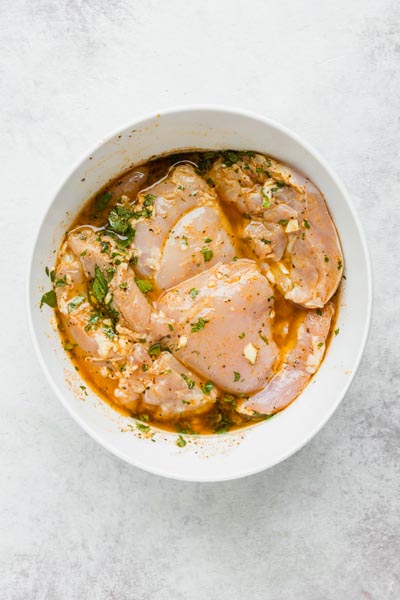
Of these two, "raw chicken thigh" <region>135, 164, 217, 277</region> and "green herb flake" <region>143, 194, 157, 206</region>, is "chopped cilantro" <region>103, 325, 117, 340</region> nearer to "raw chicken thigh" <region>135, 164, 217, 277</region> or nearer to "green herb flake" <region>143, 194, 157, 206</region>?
"raw chicken thigh" <region>135, 164, 217, 277</region>

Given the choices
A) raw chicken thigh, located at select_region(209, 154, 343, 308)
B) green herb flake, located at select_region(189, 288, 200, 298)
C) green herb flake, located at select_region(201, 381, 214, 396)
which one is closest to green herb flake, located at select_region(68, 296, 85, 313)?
green herb flake, located at select_region(189, 288, 200, 298)

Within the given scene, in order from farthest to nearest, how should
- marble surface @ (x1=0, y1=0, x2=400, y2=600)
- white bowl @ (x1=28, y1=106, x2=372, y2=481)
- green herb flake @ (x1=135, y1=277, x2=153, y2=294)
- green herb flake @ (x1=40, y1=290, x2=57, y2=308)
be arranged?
marble surface @ (x1=0, y1=0, x2=400, y2=600) < green herb flake @ (x1=135, y1=277, x2=153, y2=294) < green herb flake @ (x1=40, y1=290, x2=57, y2=308) < white bowl @ (x1=28, y1=106, x2=372, y2=481)

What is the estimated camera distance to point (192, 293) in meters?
2.84

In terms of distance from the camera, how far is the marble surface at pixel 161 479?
304 centimetres

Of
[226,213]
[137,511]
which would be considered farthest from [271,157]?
[137,511]

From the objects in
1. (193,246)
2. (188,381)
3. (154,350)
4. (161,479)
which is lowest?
(161,479)

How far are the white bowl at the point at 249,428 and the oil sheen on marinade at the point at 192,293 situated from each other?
47mm

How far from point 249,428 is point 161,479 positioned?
1.77 ft

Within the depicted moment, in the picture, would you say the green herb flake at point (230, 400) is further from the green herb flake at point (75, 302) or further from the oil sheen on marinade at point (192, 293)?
the green herb flake at point (75, 302)

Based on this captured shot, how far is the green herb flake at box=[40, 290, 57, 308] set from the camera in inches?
109

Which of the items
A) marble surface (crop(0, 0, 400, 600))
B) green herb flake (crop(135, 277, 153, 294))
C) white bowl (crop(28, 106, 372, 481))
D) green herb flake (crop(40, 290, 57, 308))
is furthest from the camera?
marble surface (crop(0, 0, 400, 600))

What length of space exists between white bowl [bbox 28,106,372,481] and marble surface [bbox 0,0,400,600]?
32 cm

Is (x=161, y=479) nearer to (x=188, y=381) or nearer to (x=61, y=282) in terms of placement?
(x=188, y=381)

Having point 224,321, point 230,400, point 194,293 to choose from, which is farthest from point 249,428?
point 194,293
